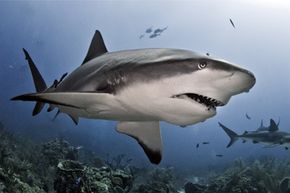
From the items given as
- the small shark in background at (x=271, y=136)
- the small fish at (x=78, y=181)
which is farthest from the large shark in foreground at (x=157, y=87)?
the small shark in background at (x=271, y=136)

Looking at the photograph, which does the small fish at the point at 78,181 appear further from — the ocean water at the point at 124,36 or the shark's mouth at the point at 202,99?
the ocean water at the point at 124,36

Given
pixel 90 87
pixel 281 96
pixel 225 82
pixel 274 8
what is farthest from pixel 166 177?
pixel 281 96

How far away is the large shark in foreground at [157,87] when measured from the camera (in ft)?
8.91

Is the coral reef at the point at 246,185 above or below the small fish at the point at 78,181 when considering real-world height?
below

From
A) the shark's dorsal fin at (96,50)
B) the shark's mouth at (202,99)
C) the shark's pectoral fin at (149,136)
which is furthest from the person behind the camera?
the shark's dorsal fin at (96,50)

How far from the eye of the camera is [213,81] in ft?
8.91

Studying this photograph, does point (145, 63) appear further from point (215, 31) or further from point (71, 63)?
point (71, 63)

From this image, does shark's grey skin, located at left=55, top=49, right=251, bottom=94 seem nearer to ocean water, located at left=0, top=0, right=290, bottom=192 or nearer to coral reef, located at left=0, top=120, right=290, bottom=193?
coral reef, located at left=0, top=120, right=290, bottom=193

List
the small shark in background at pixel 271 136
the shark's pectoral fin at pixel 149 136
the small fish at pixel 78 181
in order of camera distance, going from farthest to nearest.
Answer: the small shark in background at pixel 271 136 < the small fish at pixel 78 181 < the shark's pectoral fin at pixel 149 136

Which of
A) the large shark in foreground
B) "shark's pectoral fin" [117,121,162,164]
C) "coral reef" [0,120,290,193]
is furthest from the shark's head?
"coral reef" [0,120,290,193]

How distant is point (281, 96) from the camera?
121 metres

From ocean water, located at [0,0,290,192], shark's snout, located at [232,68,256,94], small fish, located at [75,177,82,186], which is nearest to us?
shark's snout, located at [232,68,256,94]

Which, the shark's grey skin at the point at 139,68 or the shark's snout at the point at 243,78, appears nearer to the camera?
the shark's snout at the point at 243,78

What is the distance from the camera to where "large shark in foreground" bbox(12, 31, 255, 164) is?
8.91ft
